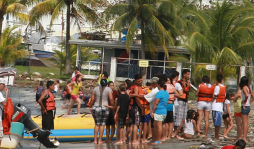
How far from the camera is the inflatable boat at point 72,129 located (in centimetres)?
1145

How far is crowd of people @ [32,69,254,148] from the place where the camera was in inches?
402

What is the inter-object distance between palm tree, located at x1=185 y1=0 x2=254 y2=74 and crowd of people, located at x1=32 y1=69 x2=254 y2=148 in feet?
27.4

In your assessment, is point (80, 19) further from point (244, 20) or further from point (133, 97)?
point (133, 97)

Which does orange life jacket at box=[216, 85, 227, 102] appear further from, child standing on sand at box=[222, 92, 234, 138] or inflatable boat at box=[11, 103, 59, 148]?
inflatable boat at box=[11, 103, 59, 148]

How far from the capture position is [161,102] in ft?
33.2

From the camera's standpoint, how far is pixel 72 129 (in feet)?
38.5

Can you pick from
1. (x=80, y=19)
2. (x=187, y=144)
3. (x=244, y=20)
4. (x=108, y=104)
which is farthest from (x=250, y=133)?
(x=80, y=19)

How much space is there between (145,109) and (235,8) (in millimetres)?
11345

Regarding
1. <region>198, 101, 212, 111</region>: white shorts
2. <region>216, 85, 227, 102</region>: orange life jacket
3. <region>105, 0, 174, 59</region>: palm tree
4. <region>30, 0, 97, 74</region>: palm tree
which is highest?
<region>30, 0, 97, 74</region>: palm tree

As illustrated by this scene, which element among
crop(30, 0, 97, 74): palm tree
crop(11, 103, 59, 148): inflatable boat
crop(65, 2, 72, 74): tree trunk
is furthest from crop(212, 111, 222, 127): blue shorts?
crop(65, 2, 72, 74): tree trunk

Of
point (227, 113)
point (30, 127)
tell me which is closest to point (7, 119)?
point (30, 127)

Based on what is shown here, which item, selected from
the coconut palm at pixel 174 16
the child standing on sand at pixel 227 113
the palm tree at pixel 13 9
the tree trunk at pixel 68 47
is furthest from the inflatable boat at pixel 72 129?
the tree trunk at pixel 68 47

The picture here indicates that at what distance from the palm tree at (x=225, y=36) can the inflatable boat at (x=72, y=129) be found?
365 inches

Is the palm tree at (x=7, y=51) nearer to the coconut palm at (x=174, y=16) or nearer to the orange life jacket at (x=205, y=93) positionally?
the coconut palm at (x=174, y=16)
